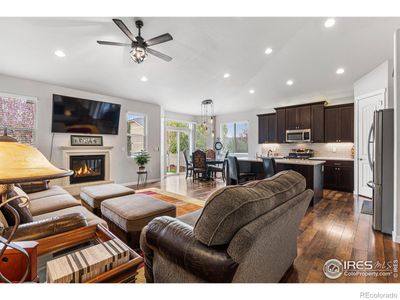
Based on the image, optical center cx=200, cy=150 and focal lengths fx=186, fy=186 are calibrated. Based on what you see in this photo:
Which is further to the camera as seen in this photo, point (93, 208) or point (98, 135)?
point (98, 135)

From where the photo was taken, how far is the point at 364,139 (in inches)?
171

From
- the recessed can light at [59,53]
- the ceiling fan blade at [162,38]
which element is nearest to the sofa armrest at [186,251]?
the ceiling fan blade at [162,38]

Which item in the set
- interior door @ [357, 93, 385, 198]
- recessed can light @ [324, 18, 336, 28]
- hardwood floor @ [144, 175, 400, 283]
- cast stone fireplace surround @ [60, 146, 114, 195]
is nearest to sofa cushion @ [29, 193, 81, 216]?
cast stone fireplace surround @ [60, 146, 114, 195]

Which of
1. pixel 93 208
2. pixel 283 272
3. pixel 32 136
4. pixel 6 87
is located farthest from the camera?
pixel 32 136

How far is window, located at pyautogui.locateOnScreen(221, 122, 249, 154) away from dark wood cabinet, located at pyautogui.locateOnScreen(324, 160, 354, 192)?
309cm

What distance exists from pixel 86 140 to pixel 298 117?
Answer: 247 inches

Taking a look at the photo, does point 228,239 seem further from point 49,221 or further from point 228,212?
point 49,221

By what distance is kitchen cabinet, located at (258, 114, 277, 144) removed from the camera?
655 centimetres

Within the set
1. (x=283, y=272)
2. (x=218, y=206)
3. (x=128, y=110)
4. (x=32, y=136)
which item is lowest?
(x=283, y=272)

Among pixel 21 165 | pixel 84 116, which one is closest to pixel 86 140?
pixel 84 116

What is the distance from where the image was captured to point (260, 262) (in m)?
1.21

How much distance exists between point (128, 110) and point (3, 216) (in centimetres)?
482
